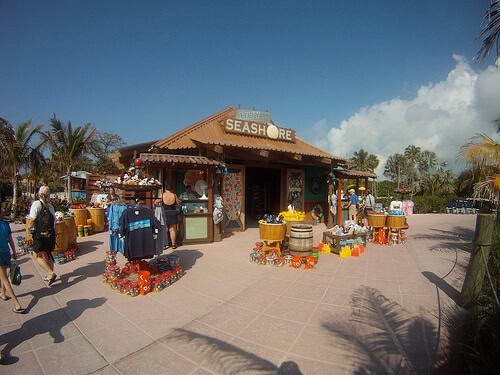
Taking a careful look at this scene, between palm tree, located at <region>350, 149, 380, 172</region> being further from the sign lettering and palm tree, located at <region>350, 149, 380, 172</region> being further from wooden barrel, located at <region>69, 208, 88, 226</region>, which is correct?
wooden barrel, located at <region>69, 208, 88, 226</region>

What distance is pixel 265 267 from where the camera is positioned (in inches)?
222

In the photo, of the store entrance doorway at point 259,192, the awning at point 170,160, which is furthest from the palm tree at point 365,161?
the awning at point 170,160

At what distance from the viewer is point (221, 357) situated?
262cm

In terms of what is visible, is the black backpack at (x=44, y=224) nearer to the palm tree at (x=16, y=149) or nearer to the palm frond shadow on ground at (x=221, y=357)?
the palm frond shadow on ground at (x=221, y=357)

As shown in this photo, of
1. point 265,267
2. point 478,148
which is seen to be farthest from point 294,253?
point 478,148

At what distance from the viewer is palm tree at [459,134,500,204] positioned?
584 cm

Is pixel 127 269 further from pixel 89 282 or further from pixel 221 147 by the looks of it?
pixel 221 147

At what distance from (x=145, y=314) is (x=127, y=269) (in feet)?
4.75

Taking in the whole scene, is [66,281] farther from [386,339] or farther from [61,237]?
[386,339]

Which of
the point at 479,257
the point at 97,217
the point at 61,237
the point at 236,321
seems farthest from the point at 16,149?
the point at 479,257

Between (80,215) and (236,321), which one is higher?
(80,215)

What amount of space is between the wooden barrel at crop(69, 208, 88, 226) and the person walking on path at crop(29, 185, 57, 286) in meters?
4.87

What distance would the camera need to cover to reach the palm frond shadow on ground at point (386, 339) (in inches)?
99.2

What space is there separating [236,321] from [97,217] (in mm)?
8693
